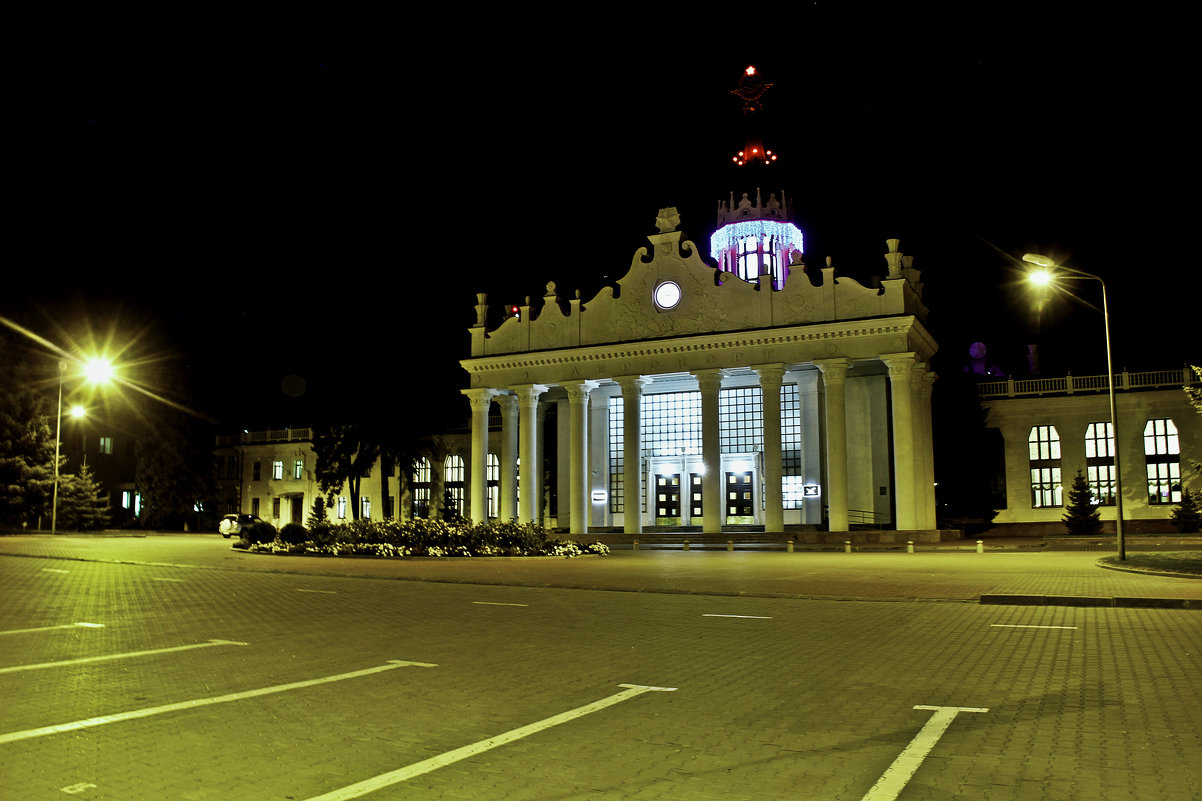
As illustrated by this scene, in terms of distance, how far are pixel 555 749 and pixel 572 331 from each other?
42401mm

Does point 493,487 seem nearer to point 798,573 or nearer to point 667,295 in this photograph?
point 667,295

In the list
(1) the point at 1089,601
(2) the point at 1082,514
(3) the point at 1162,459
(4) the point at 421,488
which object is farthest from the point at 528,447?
(3) the point at 1162,459

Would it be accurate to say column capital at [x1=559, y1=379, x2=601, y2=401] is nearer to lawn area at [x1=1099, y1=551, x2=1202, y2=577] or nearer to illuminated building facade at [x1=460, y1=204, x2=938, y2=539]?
illuminated building facade at [x1=460, y1=204, x2=938, y2=539]

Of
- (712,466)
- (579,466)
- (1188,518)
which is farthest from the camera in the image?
(579,466)

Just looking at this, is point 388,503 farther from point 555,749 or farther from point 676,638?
point 555,749

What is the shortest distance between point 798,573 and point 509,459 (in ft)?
95.0

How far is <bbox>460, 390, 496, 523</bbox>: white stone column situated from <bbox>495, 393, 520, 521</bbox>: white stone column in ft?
3.14

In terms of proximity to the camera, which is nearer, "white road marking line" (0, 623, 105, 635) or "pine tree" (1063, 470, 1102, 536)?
"white road marking line" (0, 623, 105, 635)

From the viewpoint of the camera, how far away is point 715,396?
143ft

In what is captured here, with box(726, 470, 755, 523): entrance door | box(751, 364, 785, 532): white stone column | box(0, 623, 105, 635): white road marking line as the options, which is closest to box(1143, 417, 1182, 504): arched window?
box(726, 470, 755, 523): entrance door

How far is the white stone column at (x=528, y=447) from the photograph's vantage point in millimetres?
48125

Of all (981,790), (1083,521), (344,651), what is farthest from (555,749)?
(1083,521)

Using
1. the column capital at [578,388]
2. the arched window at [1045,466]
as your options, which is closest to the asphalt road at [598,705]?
the column capital at [578,388]

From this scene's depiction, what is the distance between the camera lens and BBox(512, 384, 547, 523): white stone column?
158 feet
